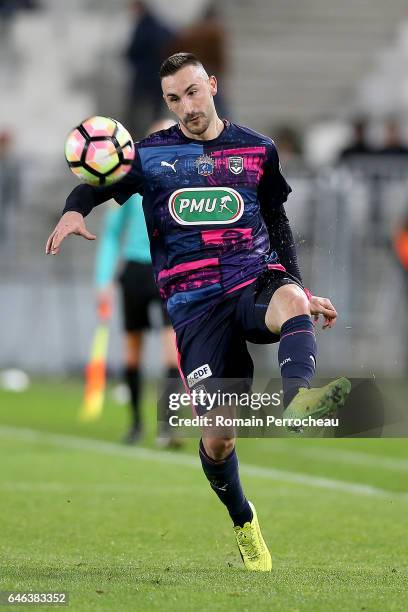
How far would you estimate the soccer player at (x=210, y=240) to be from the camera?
6.34m

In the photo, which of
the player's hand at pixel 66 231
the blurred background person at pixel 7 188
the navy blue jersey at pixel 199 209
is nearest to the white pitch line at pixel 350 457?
the navy blue jersey at pixel 199 209

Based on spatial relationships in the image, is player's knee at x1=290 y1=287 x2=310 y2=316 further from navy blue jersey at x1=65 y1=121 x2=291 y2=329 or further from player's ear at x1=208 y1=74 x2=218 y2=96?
player's ear at x1=208 y1=74 x2=218 y2=96

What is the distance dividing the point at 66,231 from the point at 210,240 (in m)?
0.66

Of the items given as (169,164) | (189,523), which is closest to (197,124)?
(169,164)

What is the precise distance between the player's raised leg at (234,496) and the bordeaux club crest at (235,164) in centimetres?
116

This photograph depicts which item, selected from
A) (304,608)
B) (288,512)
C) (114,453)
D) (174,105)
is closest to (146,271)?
(114,453)

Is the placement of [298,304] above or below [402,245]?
above

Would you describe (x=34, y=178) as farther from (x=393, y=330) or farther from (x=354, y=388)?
(x=354, y=388)

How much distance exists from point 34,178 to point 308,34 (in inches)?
273

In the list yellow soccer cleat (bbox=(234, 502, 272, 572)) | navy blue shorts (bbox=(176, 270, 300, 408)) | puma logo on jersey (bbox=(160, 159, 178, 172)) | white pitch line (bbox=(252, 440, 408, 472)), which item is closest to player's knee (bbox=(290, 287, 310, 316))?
navy blue shorts (bbox=(176, 270, 300, 408))

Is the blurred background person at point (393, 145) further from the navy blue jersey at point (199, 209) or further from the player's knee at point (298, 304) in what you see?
the player's knee at point (298, 304)

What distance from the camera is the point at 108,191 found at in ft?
21.1

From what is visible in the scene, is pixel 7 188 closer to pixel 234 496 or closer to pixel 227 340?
pixel 234 496

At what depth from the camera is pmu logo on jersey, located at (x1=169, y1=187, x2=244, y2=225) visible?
20.9 ft
